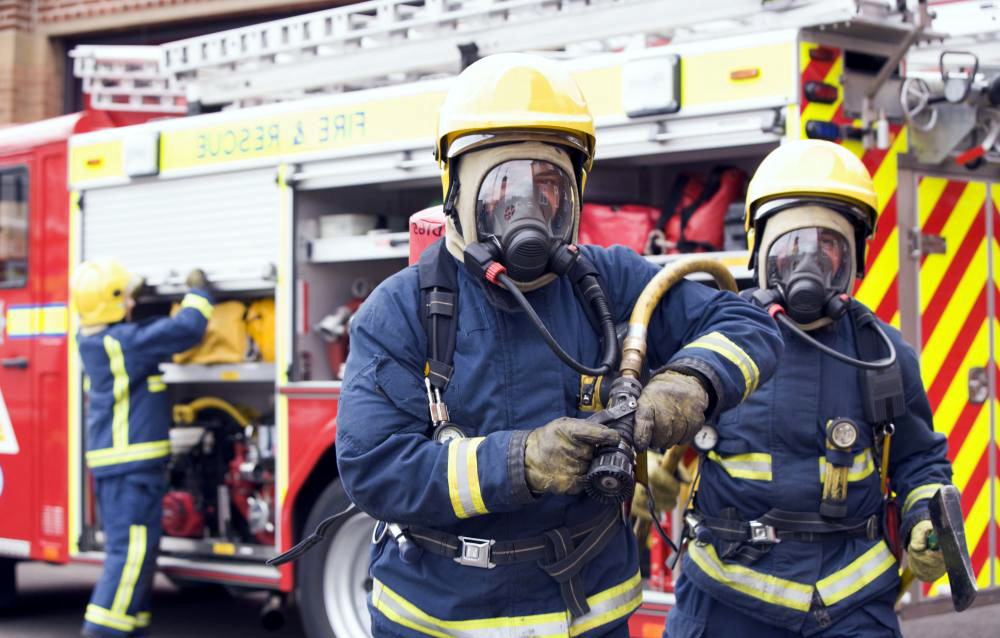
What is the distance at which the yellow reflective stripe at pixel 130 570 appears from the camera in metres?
6.32

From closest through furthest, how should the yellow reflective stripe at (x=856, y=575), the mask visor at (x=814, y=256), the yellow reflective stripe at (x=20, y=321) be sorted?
the yellow reflective stripe at (x=856, y=575), the mask visor at (x=814, y=256), the yellow reflective stripe at (x=20, y=321)

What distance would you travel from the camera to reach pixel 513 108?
2.64 metres

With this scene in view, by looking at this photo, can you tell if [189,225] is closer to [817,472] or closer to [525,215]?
[817,472]

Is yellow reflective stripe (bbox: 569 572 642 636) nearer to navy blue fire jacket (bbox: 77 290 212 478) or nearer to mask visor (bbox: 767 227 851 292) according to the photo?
mask visor (bbox: 767 227 851 292)

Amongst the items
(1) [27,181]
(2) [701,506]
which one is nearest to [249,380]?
(1) [27,181]

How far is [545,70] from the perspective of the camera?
2.71 meters

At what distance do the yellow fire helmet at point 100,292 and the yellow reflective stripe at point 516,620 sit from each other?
4.02 metres

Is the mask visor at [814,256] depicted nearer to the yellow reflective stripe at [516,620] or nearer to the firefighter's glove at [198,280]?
the yellow reflective stripe at [516,620]

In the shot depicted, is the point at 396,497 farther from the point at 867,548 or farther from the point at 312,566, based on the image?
the point at 312,566

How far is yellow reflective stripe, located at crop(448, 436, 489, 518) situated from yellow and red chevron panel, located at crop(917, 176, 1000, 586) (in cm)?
289

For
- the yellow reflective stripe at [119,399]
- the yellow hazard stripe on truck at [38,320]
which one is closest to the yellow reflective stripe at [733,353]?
the yellow reflective stripe at [119,399]

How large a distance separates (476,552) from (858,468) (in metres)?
1.33

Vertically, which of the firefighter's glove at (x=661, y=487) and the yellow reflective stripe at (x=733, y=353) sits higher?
the yellow reflective stripe at (x=733, y=353)

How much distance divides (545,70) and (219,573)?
14.1 ft
